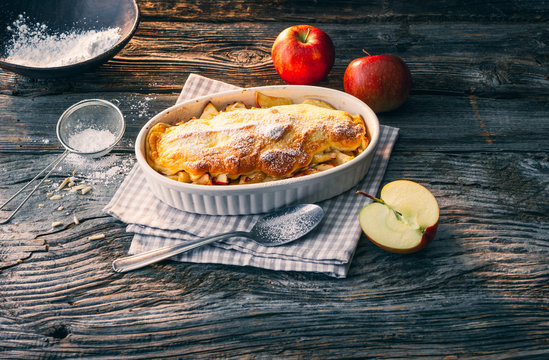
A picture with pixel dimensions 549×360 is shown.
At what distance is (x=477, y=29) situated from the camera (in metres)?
2.27

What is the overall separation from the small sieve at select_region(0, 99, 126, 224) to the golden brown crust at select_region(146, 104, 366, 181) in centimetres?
26

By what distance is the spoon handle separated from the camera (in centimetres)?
148

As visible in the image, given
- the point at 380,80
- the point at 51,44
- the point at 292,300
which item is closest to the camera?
the point at 292,300

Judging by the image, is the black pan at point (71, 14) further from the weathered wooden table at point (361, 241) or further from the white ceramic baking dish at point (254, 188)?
the white ceramic baking dish at point (254, 188)

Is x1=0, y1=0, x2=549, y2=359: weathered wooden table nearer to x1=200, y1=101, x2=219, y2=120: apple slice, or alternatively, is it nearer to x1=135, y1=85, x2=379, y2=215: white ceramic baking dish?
x1=135, y1=85, x2=379, y2=215: white ceramic baking dish

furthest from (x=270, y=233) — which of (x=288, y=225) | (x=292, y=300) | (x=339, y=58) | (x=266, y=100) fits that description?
(x=339, y=58)

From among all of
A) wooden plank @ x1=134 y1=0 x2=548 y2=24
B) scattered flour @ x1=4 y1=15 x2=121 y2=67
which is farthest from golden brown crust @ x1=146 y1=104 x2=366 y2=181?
wooden plank @ x1=134 y1=0 x2=548 y2=24

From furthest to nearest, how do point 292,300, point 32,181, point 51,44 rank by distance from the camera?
point 51,44 → point 32,181 → point 292,300

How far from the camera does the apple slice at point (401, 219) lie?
1.44 meters

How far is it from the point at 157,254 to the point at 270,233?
1.14 feet

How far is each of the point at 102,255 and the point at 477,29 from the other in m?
1.88

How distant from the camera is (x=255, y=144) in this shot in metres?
1.56

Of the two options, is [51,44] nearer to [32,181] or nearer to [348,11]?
[32,181]

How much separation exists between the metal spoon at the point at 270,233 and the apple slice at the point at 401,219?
159 millimetres
